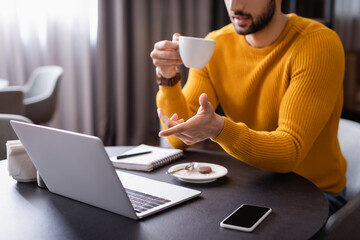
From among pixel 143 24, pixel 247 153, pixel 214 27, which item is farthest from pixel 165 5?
pixel 247 153

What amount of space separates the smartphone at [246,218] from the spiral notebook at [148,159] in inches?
14.2

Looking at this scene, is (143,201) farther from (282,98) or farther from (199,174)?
(282,98)

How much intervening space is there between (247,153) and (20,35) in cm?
292

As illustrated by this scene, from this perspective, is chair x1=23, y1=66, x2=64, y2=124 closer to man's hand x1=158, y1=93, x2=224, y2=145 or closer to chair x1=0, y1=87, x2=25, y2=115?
chair x1=0, y1=87, x2=25, y2=115

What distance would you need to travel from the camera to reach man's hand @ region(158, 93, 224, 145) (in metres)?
0.98

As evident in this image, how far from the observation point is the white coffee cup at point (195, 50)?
1.09 m

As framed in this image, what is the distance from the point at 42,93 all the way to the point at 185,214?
8.71ft

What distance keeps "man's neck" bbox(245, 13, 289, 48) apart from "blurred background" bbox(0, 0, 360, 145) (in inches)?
74.4

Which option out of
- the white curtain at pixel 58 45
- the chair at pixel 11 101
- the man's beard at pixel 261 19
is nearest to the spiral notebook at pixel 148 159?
the man's beard at pixel 261 19

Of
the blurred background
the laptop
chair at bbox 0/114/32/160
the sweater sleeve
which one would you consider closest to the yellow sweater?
the sweater sleeve

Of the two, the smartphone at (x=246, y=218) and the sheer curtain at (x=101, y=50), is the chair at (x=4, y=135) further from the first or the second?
the sheer curtain at (x=101, y=50)

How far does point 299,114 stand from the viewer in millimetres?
1233

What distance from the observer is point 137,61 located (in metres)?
3.94

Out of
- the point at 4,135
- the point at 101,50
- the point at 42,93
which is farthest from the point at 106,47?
the point at 4,135
